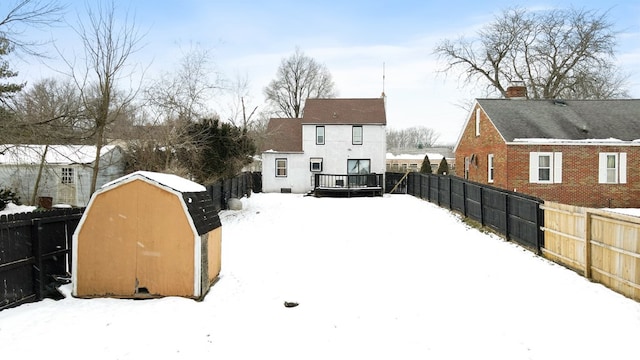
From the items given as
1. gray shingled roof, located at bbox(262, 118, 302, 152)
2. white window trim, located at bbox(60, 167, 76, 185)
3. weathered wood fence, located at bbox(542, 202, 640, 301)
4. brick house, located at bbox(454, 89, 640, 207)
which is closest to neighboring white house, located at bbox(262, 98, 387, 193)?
gray shingled roof, located at bbox(262, 118, 302, 152)

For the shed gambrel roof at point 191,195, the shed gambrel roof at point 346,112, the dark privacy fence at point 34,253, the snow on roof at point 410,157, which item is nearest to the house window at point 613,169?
the shed gambrel roof at point 346,112

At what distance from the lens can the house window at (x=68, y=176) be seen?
81.8 ft

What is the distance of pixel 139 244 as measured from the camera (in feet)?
22.8

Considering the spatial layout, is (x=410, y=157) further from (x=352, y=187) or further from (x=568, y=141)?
(x=568, y=141)

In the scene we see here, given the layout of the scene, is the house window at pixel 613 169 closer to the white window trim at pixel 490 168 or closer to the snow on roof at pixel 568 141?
the snow on roof at pixel 568 141

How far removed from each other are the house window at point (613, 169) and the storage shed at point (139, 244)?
21285mm

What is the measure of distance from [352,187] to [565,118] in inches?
474

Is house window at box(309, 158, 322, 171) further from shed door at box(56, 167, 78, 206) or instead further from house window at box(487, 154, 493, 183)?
shed door at box(56, 167, 78, 206)

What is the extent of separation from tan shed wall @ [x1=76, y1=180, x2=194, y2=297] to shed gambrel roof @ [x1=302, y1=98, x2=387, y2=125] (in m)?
22.8

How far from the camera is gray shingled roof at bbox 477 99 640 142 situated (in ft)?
69.7

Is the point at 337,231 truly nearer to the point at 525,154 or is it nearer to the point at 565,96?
the point at 525,154

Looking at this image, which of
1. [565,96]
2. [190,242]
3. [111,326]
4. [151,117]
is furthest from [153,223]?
[565,96]

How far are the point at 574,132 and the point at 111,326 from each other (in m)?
22.7

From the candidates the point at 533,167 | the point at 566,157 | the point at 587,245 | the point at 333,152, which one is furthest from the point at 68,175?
the point at 566,157
